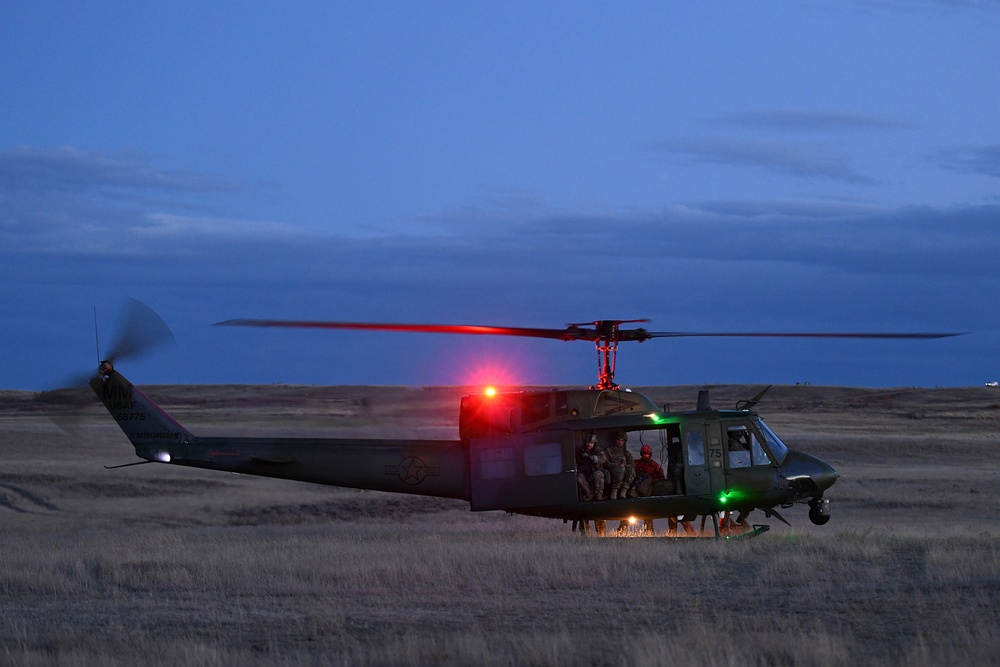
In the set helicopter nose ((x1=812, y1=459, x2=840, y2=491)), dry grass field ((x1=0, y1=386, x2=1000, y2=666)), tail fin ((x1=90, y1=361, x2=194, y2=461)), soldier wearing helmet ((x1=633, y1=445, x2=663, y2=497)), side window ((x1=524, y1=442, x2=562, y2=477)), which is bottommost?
dry grass field ((x1=0, y1=386, x2=1000, y2=666))

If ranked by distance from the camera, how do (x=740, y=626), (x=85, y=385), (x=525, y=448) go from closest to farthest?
(x=740, y=626)
(x=525, y=448)
(x=85, y=385)

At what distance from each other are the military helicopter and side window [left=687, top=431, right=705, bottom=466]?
2 cm

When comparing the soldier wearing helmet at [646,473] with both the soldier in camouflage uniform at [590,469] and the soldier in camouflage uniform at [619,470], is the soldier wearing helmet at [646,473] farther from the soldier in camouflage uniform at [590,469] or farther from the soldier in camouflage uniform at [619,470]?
the soldier in camouflage uniform at [590,469]

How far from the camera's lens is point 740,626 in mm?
11477

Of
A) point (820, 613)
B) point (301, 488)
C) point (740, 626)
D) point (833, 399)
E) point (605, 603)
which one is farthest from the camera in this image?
point (833, 399)

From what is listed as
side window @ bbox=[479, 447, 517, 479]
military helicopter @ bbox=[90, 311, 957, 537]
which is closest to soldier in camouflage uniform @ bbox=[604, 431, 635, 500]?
military helicopter @ bbox=[90, 311, 957, 537]

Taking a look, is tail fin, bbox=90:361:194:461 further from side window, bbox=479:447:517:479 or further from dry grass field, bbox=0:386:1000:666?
side window, bbox=479:447:517:479

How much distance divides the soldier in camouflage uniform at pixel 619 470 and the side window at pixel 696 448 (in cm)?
102

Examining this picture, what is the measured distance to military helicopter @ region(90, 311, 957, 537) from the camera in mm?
19156

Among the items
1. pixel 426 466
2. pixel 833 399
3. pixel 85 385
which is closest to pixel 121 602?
pixel 426 466

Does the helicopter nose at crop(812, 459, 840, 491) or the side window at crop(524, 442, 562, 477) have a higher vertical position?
the side window at crop(524, 442, 562, 477)

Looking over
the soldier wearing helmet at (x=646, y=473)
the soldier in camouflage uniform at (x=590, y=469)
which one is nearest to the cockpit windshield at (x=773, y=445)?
the soldier wearing helmet at (x=646, y=473)

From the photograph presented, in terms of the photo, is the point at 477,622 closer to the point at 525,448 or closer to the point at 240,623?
the point at 240,623

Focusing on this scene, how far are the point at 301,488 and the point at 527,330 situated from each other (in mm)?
21230
